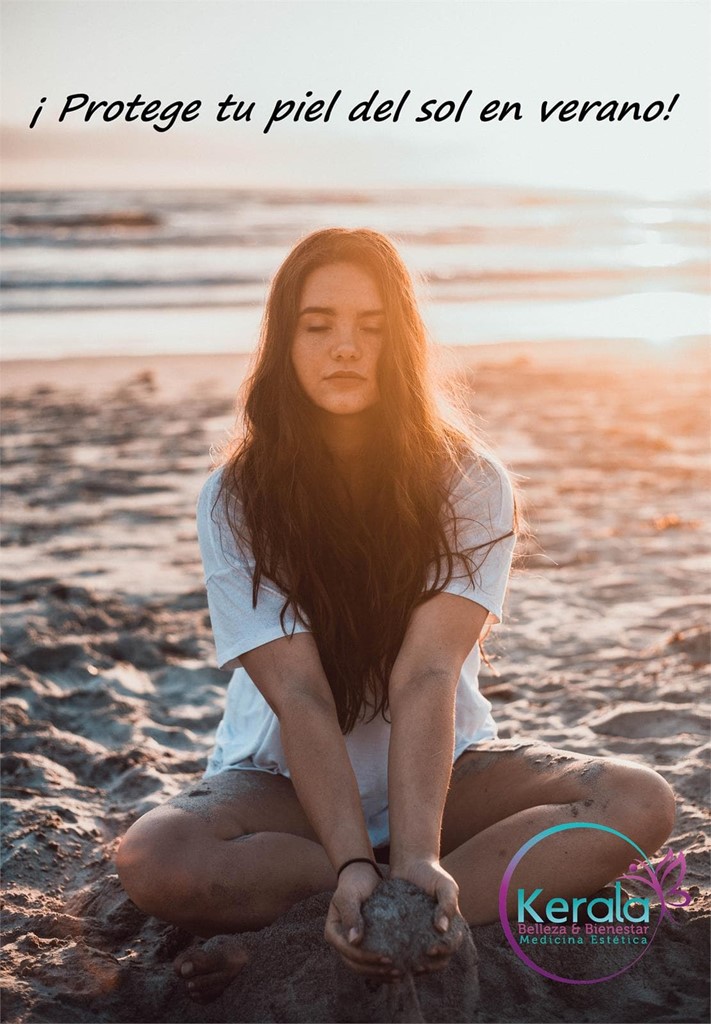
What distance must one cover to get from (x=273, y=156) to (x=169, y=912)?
182 ft

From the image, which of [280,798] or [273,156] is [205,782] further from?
[273,156]

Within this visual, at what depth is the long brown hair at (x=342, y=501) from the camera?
264 centimetres

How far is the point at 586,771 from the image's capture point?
2.57 m

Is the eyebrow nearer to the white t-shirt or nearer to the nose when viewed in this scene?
the nose

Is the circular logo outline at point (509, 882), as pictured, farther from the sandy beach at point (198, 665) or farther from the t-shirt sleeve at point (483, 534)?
the t-shirt sleeve at point (483, 534)

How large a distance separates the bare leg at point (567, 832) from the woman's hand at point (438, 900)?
10.0 inches

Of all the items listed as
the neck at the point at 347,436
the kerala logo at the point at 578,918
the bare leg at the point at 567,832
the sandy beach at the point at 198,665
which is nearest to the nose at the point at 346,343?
the neck at the point at 347,436

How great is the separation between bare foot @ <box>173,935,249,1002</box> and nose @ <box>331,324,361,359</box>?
1.38 metres

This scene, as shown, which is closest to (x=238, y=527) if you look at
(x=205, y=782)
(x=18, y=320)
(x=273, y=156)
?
(x=205, y=782)

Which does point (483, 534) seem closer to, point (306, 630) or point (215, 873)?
point (306, 630)

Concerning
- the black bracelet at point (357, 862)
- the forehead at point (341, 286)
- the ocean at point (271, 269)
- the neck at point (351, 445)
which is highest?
the ocean at point (271, 269)

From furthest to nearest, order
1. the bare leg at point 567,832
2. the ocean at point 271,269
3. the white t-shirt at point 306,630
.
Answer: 1. the ocean at point 271,269
2. the white t-shirt at point 306,630
3. the bare leg at point 567,832

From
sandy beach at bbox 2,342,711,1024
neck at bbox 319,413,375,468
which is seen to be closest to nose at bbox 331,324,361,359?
neck at bbox 319,413,375,468

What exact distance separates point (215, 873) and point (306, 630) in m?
0.58
